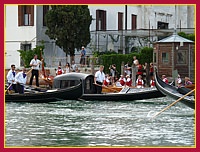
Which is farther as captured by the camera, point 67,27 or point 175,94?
point 67,27

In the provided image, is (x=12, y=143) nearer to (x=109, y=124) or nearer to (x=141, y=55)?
(x=109, y=124)

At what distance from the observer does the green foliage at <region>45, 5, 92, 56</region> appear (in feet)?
74.3

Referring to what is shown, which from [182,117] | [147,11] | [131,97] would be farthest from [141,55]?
[182,117]

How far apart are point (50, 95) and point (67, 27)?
329 inches

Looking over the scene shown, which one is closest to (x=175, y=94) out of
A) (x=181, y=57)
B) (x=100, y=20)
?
(x=181, y=57)

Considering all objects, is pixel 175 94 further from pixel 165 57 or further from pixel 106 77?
pixel 165 57

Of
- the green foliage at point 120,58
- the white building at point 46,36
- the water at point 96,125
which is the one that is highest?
the white building at point 46,36

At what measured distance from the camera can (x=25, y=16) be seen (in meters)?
24.3

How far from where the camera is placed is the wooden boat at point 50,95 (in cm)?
1441

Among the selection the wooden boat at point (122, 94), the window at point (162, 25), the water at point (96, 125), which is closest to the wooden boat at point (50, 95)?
the water at point (96, 125)

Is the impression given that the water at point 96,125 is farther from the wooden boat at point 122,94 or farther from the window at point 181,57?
the window at point 181,57

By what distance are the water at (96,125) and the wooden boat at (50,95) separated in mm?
162

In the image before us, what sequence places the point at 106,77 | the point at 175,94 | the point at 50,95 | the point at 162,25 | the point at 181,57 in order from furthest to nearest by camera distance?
the point at 162,25 → the point at 181,57 → the point at 106,77 → the point at 50,95 → the point at 175,94

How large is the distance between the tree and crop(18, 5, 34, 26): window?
1.23 m
